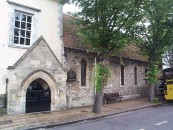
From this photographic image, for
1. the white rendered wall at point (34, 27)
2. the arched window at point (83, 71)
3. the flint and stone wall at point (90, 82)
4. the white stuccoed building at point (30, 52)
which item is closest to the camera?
the white stuccoed building at point (30, 52)

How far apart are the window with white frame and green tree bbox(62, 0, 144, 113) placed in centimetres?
300

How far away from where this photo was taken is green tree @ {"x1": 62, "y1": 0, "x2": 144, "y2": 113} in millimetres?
14148

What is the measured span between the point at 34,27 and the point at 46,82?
11.7 feet

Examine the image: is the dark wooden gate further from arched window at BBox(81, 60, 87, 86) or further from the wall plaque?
arched window at BBox(81, 60, 87, 86)

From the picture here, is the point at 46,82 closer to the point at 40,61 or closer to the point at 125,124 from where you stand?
the point at 40,61

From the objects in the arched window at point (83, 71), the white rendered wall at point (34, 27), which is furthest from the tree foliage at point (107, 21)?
the arched window at point (83, 71)

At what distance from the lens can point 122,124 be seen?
12.0m

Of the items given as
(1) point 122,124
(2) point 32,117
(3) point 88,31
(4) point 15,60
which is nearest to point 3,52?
(4) point 15,60

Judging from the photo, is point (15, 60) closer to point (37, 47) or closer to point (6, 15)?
point (37, 47)

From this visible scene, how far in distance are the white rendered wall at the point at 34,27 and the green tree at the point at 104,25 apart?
7.28 ft

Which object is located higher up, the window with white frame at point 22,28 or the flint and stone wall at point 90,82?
the window with white frame at point 22,28

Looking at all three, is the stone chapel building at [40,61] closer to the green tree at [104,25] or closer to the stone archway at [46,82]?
the stone archway at [46,82]

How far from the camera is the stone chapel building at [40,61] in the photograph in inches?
542

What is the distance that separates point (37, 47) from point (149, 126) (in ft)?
25.5
